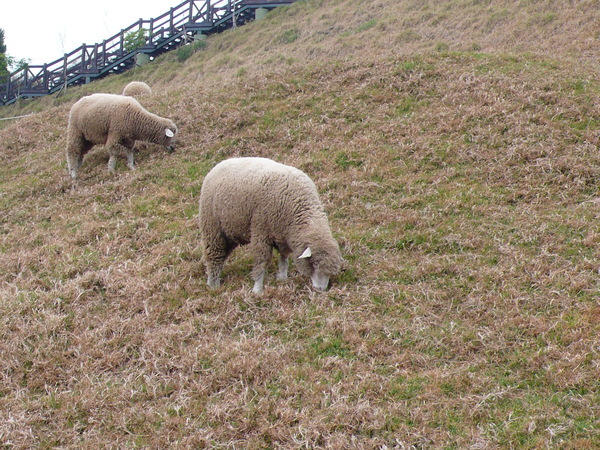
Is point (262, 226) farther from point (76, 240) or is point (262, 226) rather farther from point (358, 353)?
point (76, 240)

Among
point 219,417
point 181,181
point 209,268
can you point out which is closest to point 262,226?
point 209,268

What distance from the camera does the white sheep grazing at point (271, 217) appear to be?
21.2 ft

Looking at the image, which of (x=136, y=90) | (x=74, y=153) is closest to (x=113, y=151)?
(x=74, y=153)

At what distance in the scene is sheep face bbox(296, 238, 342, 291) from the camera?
6.41 metres

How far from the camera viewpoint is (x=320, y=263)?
6.44 m

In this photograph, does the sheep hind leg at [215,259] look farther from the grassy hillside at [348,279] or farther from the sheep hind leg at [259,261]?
the sheep hind leg at [259,261]

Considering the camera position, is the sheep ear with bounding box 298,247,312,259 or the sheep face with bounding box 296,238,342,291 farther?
the sheep face with bounding box 296,238,342,291

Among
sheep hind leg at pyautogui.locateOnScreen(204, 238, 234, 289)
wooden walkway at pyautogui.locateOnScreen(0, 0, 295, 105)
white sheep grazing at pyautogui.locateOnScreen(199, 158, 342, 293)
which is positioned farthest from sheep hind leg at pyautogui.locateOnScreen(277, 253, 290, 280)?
wooden walkway at pyautogui.locateOnScreen(0, 0, 295, 105)

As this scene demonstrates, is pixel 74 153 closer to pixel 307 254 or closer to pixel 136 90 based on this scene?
pixel 136 90

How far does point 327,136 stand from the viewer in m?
11.6

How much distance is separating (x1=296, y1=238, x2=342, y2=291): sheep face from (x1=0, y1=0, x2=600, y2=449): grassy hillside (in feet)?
0.80

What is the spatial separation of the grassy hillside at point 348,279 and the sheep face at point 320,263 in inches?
9.6

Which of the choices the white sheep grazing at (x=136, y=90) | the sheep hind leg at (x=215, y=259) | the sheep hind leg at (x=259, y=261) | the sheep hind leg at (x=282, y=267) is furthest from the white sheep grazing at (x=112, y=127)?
Result: the sheep hind leg at (x=259, y=261)

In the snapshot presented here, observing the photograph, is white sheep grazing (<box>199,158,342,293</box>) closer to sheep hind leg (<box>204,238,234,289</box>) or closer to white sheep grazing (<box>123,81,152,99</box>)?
sheep hind leg (<box>204,238,234,289</box>)
